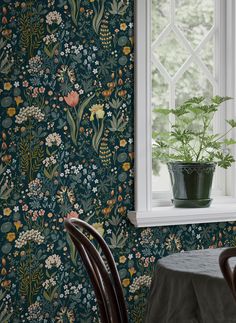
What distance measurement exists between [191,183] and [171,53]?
2.56 ft

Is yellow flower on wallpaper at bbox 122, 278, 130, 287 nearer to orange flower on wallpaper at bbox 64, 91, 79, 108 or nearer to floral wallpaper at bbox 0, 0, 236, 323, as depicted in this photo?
floral wallpaper at bbox 0, 0, 236, 323

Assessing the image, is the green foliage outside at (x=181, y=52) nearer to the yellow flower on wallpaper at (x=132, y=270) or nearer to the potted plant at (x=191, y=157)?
the potted plant at (x=191, y=157)

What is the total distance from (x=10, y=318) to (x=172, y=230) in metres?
0.97

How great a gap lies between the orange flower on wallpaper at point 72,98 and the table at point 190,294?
1.01 meters

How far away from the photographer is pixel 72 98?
2.95 metres

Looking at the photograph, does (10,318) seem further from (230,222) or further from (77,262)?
(230,222)

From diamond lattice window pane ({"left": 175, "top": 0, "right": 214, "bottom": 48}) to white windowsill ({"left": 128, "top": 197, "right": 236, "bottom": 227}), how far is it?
0.97 meters

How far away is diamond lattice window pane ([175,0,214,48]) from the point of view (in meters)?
3.47

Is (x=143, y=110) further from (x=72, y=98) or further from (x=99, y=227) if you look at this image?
(x=99, y=227)

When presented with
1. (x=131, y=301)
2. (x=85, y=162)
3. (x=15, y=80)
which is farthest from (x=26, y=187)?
(x=131, y=301)

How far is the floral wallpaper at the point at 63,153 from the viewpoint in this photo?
2.81 metres

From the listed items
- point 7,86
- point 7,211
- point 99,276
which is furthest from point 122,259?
point 7,86

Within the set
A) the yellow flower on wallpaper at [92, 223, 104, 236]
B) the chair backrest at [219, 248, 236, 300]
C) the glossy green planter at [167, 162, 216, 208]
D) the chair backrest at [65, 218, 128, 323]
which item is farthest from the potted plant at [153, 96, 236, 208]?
the chair backrest at [219, 248, 236, 300]

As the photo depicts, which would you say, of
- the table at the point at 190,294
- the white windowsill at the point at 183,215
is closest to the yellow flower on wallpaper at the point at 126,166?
the white windowsill at the point at 183,215
